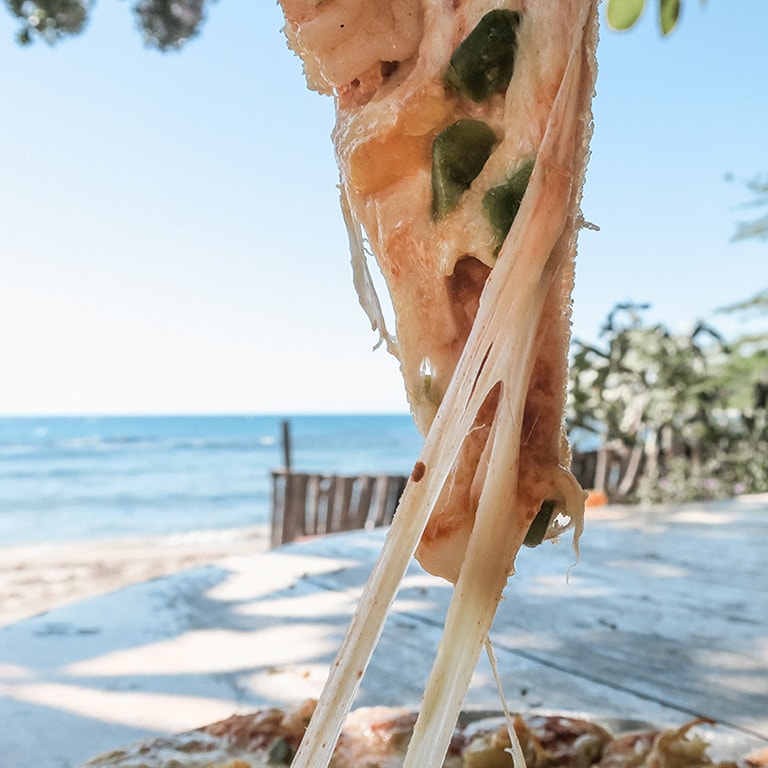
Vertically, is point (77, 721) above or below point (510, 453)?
below

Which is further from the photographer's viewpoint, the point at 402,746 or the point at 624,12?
the point at 624,12

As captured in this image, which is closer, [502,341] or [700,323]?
[502,341]

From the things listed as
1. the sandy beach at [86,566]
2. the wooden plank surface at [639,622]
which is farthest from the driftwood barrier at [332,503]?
the wooden plank surface at [639,622]

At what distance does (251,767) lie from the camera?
571 mm

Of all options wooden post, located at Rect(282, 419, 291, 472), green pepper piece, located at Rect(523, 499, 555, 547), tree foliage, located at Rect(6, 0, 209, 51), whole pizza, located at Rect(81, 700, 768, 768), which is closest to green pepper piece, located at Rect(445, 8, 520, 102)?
green pepper piece, located at Rect(523, 499, 555, 547)

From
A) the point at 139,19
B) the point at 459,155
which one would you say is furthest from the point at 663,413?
the point at 459,155

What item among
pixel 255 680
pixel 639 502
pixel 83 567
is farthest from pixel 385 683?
pixel 83 567

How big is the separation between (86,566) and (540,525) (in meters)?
6.91

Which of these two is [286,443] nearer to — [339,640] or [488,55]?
[339,640]

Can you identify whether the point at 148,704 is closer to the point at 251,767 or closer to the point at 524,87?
the point at 251,767

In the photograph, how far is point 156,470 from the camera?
17844 mm

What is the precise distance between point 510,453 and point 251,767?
0.37 metres

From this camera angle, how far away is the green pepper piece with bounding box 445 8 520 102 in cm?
34

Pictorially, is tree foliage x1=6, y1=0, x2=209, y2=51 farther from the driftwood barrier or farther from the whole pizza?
the whole pizza
